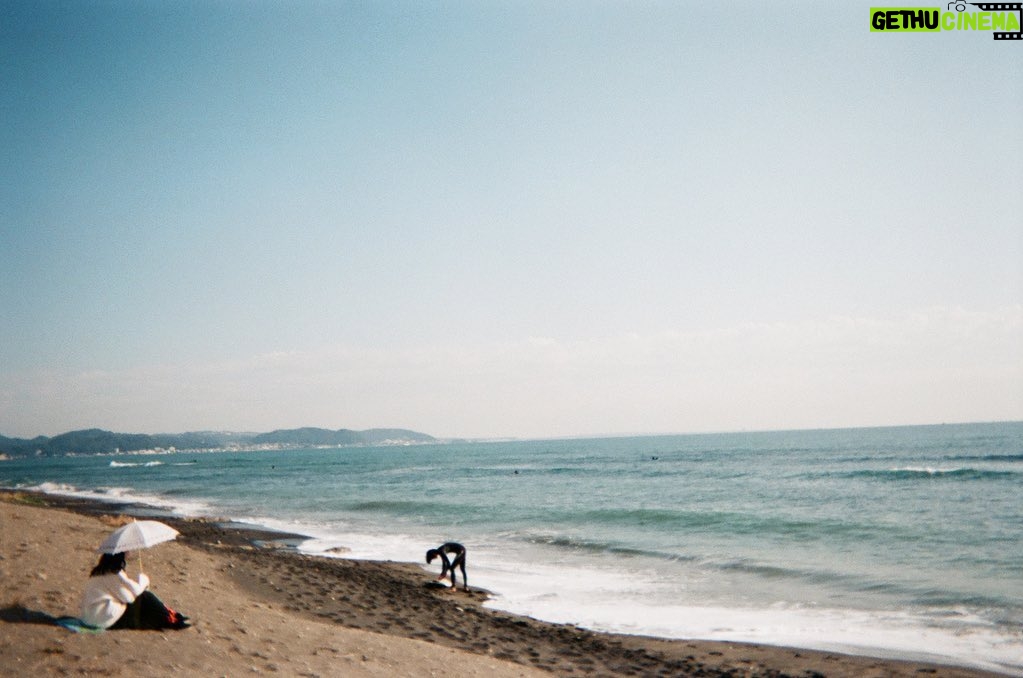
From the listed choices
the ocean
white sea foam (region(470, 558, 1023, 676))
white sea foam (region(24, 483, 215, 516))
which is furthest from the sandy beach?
white sea foam (region(24, 483, 215, 516))

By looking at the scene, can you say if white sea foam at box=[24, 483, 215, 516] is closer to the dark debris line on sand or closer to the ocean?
the ocean

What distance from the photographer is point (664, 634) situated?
11969 mm

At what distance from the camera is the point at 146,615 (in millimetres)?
7793

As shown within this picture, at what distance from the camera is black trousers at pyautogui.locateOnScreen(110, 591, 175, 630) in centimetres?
764

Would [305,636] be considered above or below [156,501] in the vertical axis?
above

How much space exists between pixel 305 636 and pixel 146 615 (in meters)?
2.14

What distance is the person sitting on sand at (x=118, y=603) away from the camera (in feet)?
24.4

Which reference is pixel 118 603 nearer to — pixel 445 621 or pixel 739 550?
pixel 445 621

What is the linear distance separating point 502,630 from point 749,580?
8.07 metres

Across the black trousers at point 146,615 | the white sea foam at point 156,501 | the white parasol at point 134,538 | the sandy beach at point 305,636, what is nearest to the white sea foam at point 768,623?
the sandy beach at point 305,636

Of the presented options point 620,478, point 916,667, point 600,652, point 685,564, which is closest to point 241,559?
point 600,652

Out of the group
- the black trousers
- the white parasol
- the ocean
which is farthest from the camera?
the ocean

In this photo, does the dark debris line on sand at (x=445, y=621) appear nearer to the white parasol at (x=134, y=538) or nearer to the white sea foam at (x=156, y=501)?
the white parasol at (x=134, y=538)

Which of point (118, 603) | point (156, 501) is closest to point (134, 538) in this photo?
point (118, 603)
